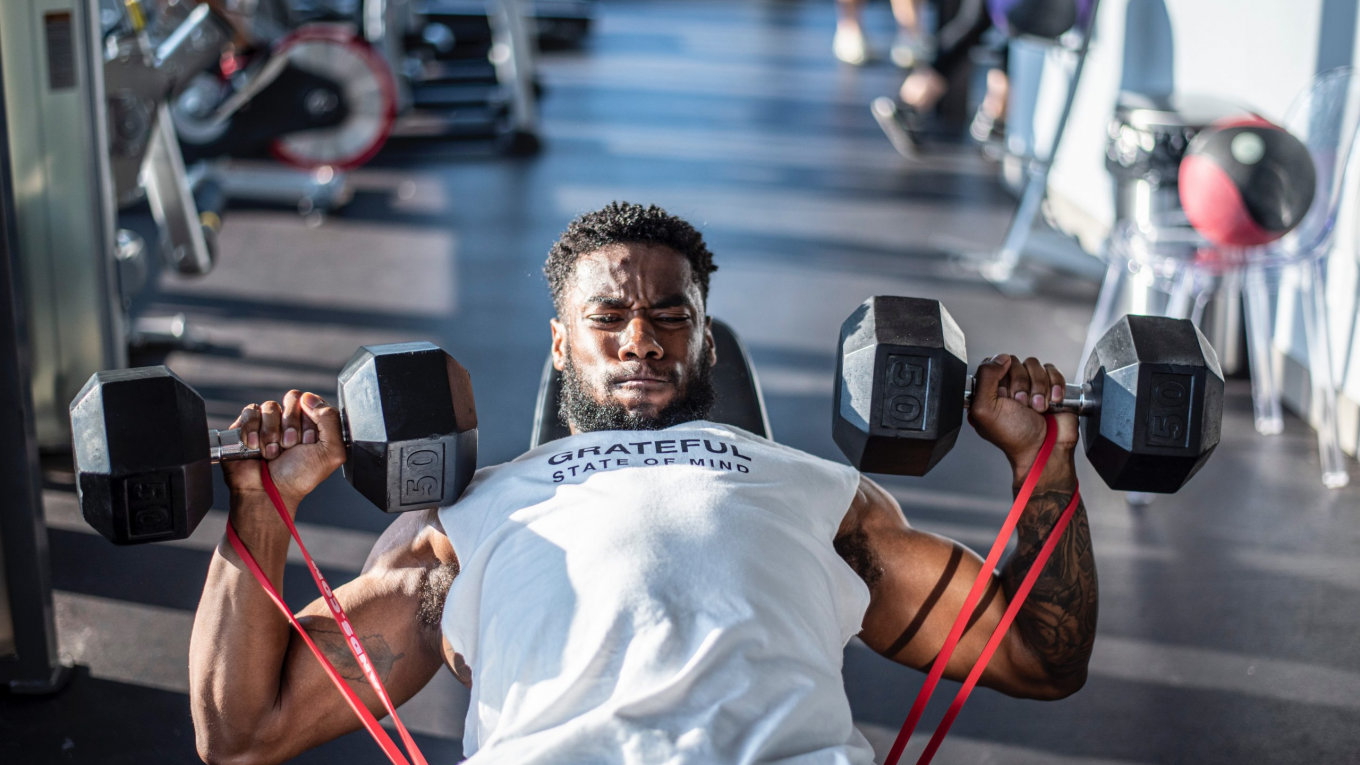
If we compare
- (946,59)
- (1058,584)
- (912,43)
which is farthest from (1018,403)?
(912,43)

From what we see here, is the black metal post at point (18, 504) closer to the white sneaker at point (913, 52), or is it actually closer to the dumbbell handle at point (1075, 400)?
the dumbbell handle at point (1075, 400)

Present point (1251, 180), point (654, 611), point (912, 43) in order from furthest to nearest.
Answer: point (912, 43)
point (1251, 180)
point (654, 611)

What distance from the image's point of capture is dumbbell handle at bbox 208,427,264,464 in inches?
54.4

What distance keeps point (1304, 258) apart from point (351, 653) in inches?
93.1

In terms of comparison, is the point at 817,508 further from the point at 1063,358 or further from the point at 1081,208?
the point at 1081,208

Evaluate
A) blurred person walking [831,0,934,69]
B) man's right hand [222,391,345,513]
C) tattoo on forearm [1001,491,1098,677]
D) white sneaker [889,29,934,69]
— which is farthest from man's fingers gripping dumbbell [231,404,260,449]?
blurred person walking [831,0,934,69]

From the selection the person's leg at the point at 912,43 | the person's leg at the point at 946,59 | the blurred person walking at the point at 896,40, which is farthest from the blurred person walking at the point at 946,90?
the blurred person walking at the point at 896,40

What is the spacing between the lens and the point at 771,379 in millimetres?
3398

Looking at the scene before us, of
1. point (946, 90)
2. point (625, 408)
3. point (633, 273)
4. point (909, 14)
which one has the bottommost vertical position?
point (625, 408)

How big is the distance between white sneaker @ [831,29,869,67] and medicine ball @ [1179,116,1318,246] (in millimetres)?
4889

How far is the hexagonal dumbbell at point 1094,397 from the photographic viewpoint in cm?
143

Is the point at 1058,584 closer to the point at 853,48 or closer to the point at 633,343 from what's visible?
the point at 633,343

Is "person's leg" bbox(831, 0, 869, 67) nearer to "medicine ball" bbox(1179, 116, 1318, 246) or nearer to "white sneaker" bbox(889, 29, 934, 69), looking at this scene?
"white sneaker" bbox(889, 29, 934, 69)

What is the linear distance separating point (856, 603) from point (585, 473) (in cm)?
35
